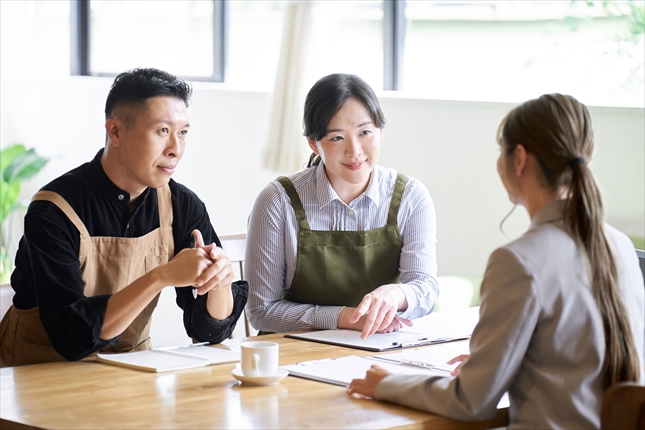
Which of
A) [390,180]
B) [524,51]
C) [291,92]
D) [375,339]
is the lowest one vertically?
[375,339]

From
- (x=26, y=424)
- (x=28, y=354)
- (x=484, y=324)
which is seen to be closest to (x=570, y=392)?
(x=484, y=324)

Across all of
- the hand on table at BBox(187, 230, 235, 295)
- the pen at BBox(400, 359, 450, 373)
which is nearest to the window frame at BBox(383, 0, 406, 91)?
the hand on table at BBox(187, 230, 235, 295)

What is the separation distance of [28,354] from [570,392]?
50.9 inches

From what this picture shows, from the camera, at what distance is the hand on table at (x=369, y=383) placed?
5.50ft

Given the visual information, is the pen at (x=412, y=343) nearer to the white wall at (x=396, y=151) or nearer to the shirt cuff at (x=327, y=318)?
the shirt cuff at (x=327, y=318)

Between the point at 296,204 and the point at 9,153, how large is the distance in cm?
394

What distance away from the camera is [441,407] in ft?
5.12

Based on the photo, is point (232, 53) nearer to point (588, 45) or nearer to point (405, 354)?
point (588, 45)

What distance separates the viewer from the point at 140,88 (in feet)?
7.14

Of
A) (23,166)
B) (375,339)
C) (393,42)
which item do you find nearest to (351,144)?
(375,339)

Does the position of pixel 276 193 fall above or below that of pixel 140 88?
below

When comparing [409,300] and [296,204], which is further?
[296,204]

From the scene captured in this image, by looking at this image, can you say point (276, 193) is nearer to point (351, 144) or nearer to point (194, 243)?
point (351, 144)

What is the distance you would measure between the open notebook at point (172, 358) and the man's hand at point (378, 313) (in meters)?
0.33
